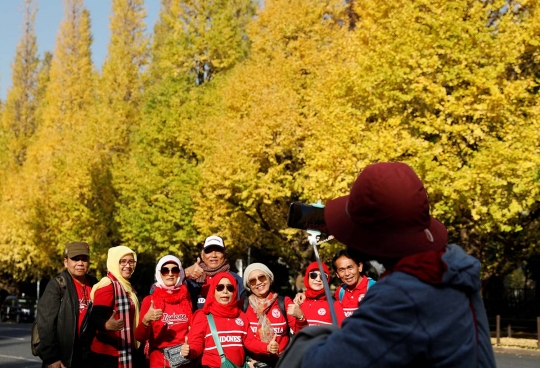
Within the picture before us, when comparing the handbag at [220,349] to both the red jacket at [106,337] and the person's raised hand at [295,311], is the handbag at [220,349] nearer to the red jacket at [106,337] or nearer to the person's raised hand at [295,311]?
the person's raised hand at [295,311]

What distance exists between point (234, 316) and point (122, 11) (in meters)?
53.6

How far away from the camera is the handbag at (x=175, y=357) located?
7.16 m

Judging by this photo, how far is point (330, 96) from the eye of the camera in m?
25.4

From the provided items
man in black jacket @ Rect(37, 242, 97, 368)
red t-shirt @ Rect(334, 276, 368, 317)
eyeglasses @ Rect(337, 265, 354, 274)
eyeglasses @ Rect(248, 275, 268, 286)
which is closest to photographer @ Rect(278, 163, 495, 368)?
red t-shirt @ Rect(334, 276, 368, 317)

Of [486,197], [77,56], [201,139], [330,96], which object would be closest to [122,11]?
[77,56]

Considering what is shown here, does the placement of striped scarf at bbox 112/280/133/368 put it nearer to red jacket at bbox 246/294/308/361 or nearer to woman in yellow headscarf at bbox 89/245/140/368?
woman in yellow headscarf at bbox 89/245/140/368

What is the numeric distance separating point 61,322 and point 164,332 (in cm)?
78

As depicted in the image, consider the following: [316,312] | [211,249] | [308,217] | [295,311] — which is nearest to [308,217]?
[308,217]

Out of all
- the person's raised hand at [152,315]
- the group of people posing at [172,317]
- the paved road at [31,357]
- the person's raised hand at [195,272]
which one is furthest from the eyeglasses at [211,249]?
the paved road at [31,357]

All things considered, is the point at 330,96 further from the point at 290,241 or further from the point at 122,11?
the point at 122,11

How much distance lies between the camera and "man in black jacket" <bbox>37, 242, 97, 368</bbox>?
7.27 m

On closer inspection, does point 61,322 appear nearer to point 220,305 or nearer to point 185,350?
point 185,350

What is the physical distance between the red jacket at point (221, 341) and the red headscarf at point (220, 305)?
0.04m

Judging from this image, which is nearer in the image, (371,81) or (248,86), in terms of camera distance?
(371,81)
